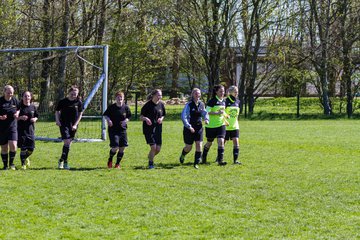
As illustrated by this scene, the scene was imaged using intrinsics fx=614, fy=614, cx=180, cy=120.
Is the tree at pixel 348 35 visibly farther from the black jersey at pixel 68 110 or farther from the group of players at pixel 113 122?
the black jersey at pixel 68 110

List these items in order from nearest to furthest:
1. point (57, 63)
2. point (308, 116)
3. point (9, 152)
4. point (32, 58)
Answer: point (9, 152), point (32, 58), point (57, 63), point (308, 116)

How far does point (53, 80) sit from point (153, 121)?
434 inches

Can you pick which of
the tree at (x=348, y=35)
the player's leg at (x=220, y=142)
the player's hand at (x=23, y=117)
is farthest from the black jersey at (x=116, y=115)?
the tree at (x=348, y=35)

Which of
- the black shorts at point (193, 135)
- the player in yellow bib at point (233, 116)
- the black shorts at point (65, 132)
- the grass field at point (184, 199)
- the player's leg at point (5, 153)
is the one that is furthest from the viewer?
the player in yellow bib at point (233, 116)

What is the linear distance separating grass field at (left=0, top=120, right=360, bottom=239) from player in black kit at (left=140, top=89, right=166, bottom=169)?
535 mm

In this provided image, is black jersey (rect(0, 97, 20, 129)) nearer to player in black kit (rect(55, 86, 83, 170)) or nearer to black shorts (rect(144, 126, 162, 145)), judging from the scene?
player in black kit (rect(55, 86, 83, 170))

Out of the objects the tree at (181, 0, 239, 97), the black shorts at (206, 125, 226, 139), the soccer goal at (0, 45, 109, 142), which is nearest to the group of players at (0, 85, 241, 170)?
the black shorts at (206, 125, 226, 139)

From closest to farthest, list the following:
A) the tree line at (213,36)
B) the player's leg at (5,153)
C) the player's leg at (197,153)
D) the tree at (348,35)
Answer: the player's leg at (5,153)
the player's leg at (197,153)
the tree line at (213,36)
the tree at (348,35)

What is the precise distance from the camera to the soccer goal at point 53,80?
1908cm

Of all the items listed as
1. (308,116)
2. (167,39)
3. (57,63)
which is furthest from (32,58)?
(308,116)

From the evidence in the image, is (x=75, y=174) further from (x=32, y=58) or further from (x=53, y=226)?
(x=32, y=58)

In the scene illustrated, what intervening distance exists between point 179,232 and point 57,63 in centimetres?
1705

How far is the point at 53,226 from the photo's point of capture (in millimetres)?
7195

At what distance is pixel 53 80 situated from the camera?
22422mm
